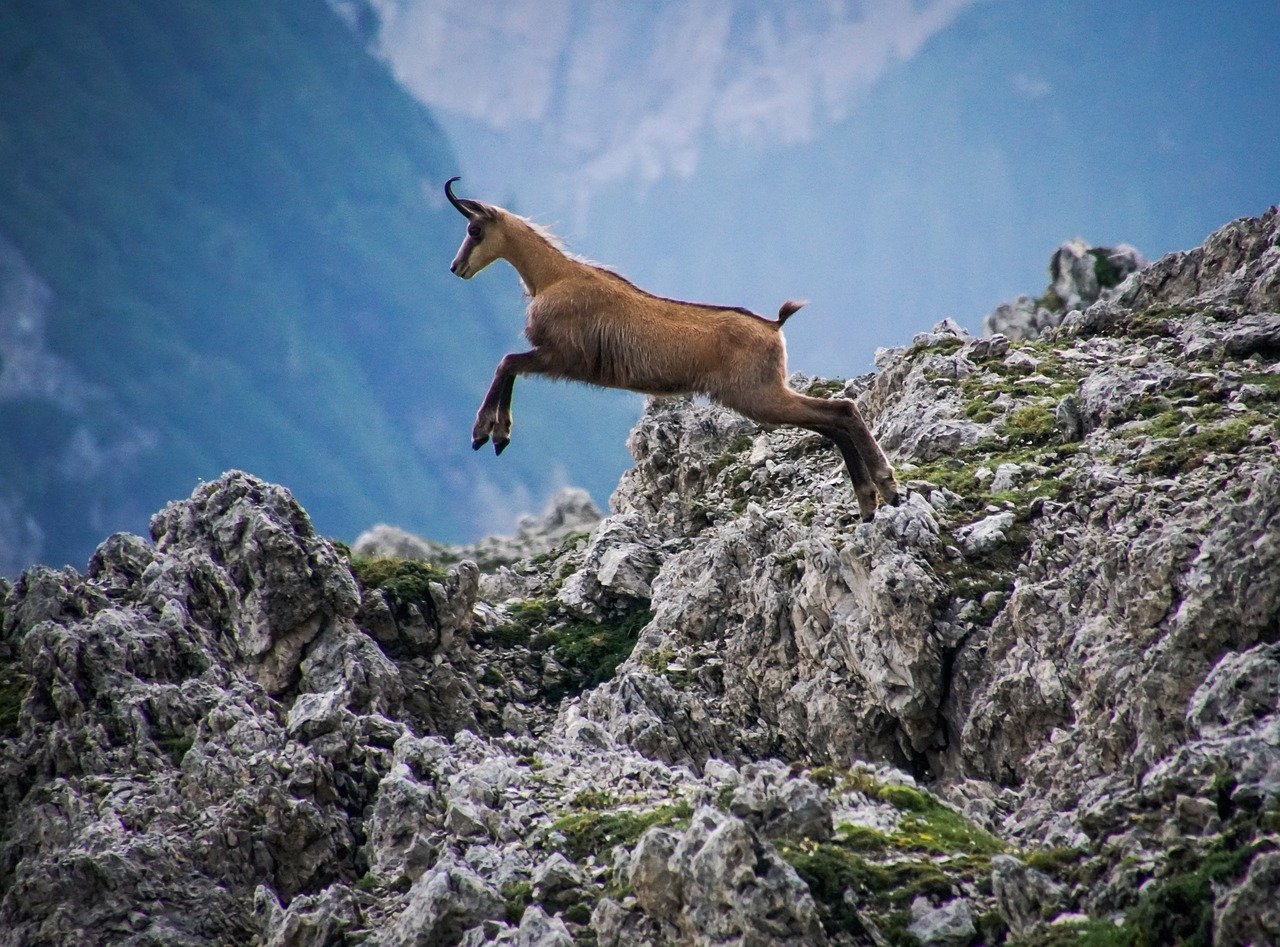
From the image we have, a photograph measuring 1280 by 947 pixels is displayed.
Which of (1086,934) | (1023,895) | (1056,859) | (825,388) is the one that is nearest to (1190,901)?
(1086,934)

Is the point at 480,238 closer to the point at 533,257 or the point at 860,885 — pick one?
the point at 533,257

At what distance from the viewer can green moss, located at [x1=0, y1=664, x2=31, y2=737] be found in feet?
51.5

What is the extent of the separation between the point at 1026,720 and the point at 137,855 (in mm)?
9890

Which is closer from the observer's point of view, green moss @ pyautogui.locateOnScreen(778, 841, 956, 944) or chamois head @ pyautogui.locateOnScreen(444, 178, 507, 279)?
green moss @ pyautogui.locateOnScreen(778, 841, 956, 944)

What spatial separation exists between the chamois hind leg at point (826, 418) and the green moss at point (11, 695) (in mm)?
11097

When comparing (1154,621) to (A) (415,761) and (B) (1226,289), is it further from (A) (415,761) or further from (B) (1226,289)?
(B) (1226,289)

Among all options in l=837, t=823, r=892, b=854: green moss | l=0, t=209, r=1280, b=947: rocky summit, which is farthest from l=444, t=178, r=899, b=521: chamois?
l=837, t=823, r=892, b=854: green moss

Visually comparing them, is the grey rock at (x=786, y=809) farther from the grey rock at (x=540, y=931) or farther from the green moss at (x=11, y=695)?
the green moss at (x=11, y=695)

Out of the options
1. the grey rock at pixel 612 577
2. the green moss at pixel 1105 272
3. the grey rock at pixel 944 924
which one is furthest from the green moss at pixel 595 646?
the green moss at pixel 1105 272

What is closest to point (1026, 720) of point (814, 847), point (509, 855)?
point (814, 847)

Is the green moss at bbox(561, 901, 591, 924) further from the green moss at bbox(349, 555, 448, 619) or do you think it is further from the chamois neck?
the chamois neck

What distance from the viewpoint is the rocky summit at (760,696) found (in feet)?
29.5

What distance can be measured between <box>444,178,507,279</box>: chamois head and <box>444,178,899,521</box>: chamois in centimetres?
80

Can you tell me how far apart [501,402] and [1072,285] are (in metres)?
27.8
